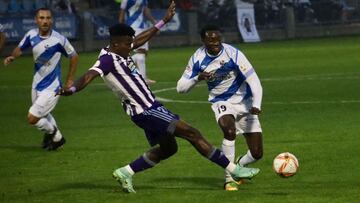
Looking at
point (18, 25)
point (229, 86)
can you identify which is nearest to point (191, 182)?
point (229, 86)

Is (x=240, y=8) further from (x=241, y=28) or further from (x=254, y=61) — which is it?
(x=254, y=61)

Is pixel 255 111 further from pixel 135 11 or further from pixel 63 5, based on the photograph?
pixel 63 5

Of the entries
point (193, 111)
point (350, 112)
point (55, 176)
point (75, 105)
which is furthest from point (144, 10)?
point (55, 176)

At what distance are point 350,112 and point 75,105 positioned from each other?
7477 mm

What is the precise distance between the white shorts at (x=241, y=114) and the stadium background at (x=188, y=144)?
2.50 feet

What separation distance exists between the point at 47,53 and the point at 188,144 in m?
3.00

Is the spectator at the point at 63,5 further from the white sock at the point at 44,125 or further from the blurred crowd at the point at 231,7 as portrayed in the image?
the white sock at the point at 44,125

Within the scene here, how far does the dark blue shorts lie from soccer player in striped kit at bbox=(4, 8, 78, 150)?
5593 mm

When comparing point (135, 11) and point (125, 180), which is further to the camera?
point (135, 11)

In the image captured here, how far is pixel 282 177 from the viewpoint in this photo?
13852mm

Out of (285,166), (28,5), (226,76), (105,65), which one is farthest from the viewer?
(28,5)

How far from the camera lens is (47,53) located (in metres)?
18.9

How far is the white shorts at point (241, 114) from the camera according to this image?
14.5 meters

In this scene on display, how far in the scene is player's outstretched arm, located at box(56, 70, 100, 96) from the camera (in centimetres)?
1227
